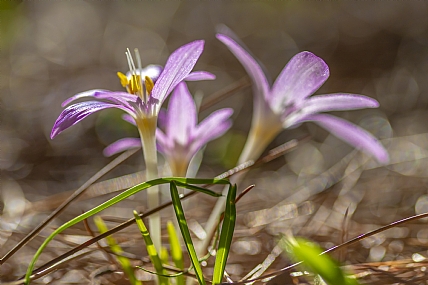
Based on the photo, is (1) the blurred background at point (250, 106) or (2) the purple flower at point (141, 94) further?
(1) the blurred background at point (250, 106)

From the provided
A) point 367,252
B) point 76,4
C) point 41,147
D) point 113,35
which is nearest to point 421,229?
point 367,252

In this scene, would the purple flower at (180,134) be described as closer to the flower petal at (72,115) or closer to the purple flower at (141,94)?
the purple flower at (141,94)

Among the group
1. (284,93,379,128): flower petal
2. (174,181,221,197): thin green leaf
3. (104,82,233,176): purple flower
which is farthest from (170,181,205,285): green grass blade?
(284,93,379,128): flower petal

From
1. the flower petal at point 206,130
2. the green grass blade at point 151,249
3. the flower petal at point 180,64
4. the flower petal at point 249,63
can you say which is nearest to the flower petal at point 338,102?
the flower petal at point 249,63

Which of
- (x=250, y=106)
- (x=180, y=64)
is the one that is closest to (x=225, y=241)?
(x=180, y=64)

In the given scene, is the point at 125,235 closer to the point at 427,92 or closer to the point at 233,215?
the point at 233,215

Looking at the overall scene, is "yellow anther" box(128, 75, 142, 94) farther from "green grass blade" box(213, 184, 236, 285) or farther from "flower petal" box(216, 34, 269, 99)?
"green grass blade" box(213, 184, 236, 285)

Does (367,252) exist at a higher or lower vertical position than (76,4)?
lower
